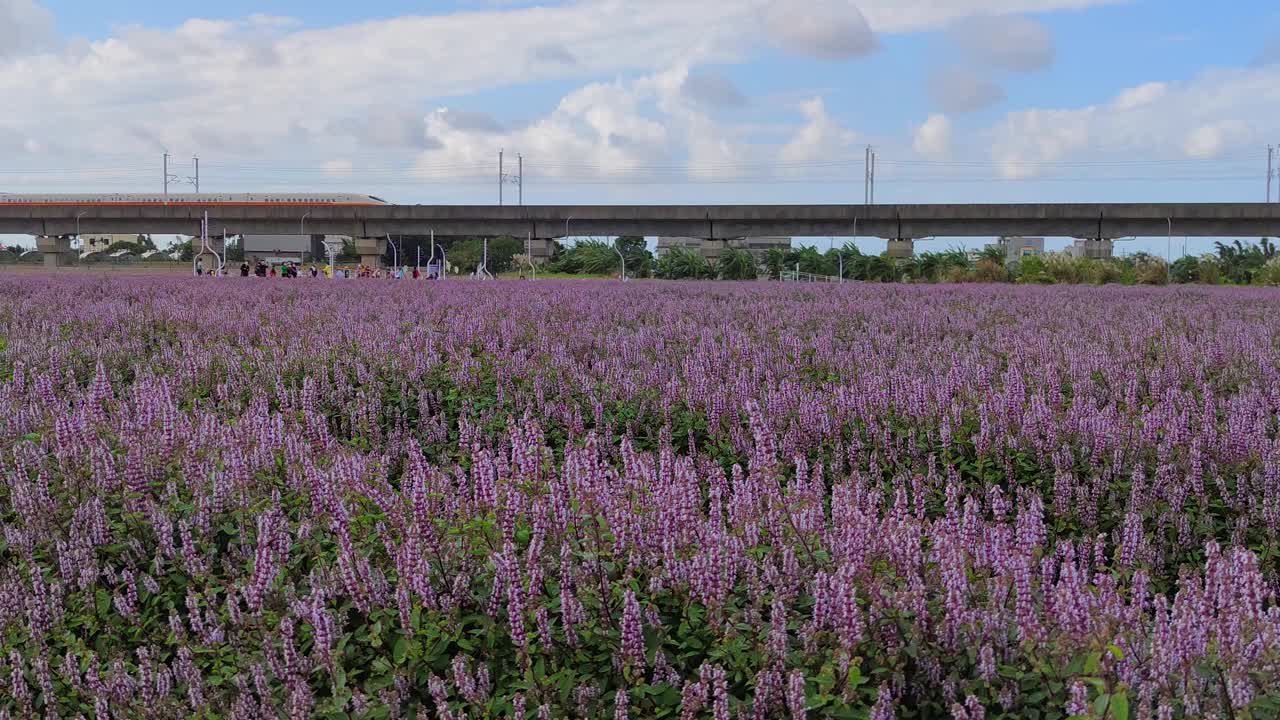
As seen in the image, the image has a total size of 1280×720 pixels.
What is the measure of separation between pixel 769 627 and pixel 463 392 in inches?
176

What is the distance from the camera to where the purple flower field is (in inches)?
97.5

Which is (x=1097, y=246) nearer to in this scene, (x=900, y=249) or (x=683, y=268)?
(x=900, y=249)

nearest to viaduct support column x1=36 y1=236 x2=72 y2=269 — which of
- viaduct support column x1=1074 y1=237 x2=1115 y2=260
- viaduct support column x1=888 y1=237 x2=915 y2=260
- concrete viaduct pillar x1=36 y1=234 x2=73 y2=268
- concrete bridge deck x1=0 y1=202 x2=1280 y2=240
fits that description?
concrete viaduct pillar x1=36 y1=234 x2=73 y2=268

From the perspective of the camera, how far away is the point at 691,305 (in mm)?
12750

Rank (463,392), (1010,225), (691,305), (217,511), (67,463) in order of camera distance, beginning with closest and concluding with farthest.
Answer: (217,511) → (67,463) → (463,392) → (691,305) → (1010,225)

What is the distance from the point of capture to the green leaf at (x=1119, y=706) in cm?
208

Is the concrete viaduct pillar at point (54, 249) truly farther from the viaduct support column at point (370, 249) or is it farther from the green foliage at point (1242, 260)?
the green foliage at point (1242, 260)

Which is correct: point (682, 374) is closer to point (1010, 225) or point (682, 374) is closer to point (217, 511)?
point (217, 511)

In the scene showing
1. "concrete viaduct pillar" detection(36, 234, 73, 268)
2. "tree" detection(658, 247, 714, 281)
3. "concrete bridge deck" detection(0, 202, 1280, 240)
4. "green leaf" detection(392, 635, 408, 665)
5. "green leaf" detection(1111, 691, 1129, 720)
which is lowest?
"green leaf" detection(392, 635, 408, 665)

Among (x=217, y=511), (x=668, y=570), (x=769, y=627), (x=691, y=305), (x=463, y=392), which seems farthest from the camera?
(x=691, y=305)

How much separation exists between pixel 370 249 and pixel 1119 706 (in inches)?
2654

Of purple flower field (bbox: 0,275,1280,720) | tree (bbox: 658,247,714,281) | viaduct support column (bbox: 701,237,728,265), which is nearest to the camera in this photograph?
purple flower field (bbox: 0,275,1280,720)

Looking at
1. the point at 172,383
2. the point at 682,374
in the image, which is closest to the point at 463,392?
the point at 682,374

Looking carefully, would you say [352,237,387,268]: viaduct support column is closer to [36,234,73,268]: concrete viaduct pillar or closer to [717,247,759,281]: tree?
[36,234,73,268]: concrete viaduct pillar
